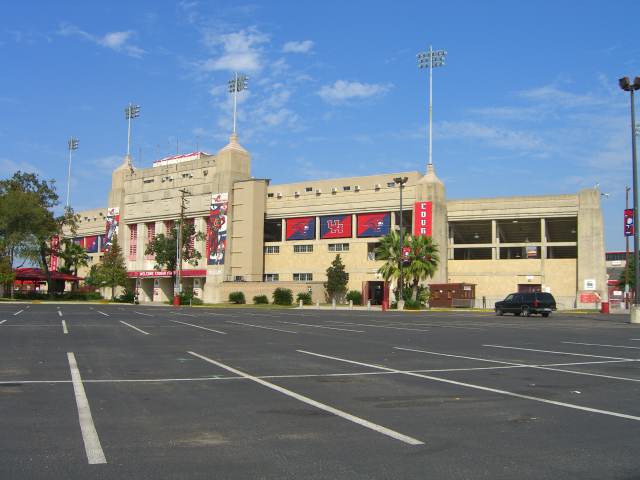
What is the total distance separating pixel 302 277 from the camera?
3268 inches

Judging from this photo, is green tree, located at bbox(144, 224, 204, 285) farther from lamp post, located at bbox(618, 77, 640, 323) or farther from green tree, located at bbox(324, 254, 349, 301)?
lamp post, located at bbox(618, 77, 640, 323)

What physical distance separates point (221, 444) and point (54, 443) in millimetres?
1672

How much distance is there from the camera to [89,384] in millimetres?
10359

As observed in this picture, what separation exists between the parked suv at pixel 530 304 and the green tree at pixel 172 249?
48445 mm

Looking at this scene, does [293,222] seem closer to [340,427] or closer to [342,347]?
[342,347]

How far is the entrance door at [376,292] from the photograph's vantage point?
78438 mm

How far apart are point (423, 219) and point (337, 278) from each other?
40.5 ft

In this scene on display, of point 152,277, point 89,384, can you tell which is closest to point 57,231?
point 152,277

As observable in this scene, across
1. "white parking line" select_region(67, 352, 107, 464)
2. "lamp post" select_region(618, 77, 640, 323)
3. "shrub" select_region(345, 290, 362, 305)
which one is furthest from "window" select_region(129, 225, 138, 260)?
"white parking line" select_region(67, 352, 107, 464)

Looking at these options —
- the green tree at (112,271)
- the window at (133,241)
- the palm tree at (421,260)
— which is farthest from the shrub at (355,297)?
Answer: the window at (133,241)

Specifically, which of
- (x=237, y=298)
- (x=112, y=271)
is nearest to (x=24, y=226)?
(x=112, y=271)

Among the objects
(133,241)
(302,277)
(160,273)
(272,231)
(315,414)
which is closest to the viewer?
(315,414)

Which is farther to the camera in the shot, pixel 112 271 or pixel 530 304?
pixel 112 271

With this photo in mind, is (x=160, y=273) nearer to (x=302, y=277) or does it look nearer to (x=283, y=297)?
(x=302, y=277)
